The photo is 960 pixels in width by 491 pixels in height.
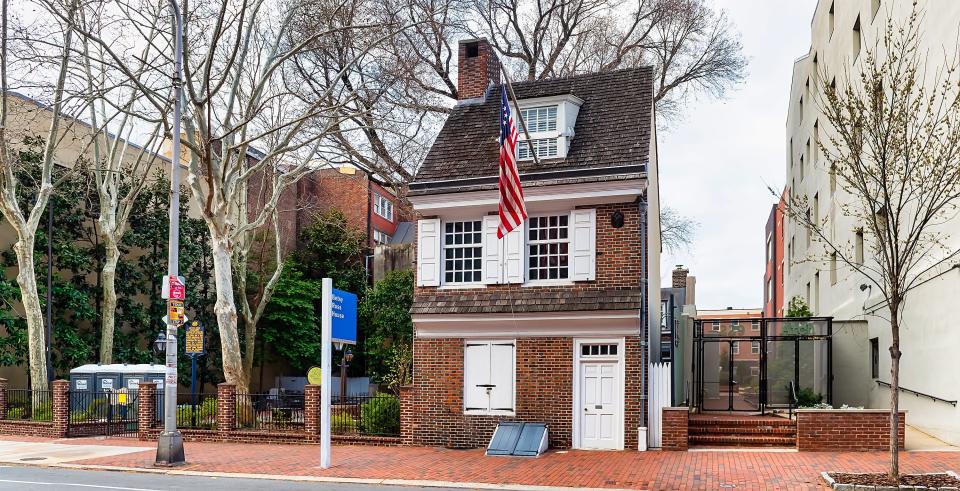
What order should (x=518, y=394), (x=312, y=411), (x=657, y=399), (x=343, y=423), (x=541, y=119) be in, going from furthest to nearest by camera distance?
(x=343, y=423) → (x=541, y=119) → (x=312, y=411) → (x=518, y=394) → (x=657, y=399)

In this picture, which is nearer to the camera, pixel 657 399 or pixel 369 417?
pixel 657 399

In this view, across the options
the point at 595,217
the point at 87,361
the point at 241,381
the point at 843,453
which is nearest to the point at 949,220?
the point at 843,453

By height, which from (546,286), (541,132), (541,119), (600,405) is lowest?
(600,405)

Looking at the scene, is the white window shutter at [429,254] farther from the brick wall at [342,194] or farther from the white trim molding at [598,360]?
the brick wall at [342,194]

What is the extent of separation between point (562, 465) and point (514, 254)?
5198 mm

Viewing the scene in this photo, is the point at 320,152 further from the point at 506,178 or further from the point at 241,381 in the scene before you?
the point at 506,178

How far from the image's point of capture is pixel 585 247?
1900cm

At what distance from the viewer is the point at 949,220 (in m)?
18.1

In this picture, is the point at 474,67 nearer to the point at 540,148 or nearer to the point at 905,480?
the point at 540,148

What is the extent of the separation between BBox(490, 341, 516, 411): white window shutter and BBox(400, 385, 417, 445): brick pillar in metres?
1.90

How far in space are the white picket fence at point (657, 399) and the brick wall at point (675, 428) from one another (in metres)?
0.16

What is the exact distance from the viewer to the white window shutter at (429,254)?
20.3 meters

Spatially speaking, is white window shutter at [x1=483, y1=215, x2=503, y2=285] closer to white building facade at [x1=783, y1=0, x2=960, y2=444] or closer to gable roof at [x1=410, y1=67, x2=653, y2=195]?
gable roof at [x1=410, y1=67, x2=653, y2=195]

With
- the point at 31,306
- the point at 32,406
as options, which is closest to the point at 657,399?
the point at 32,406
